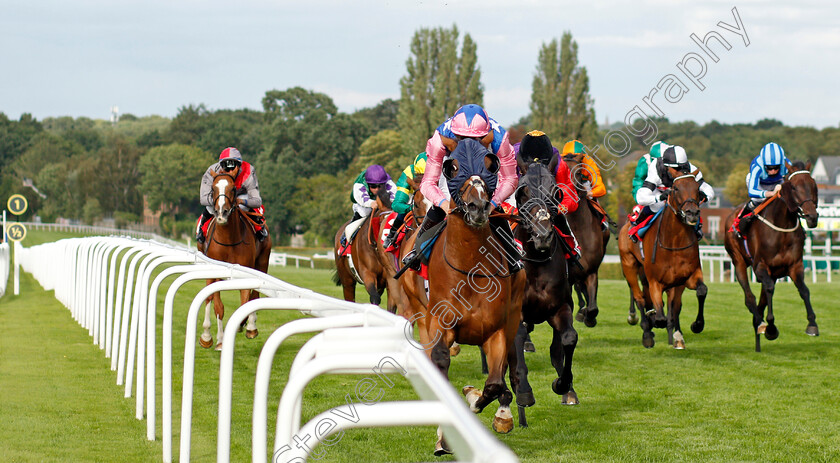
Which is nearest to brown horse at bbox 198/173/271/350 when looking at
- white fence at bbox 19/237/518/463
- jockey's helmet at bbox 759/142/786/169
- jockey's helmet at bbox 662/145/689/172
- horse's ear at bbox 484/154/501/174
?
white fence at bbox 19/237/518/463

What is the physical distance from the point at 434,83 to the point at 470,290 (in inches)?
1594

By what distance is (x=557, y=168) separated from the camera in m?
6.98

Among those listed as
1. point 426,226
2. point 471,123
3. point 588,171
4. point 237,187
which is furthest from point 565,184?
point 237,187

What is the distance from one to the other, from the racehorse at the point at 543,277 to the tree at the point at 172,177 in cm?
7166

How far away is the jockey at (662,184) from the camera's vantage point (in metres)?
9.07

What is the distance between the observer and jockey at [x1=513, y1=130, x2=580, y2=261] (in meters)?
6.27

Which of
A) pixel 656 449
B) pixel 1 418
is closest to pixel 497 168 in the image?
pixel 656 449

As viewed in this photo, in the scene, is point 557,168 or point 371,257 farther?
point 371,257

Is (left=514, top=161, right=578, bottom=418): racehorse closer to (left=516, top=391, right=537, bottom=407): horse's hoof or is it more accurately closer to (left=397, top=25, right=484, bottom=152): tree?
(left=516, top=391, right=537, bottom=407): horse's hoof

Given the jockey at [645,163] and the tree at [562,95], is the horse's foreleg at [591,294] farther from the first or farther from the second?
the tree at [562,95]

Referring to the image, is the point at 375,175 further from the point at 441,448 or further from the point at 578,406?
the point at 441,448

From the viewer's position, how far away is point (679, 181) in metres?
8.77

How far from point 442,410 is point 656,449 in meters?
4.02

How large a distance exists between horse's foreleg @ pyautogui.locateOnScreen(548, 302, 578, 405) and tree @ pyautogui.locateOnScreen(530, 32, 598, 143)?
130 ft
